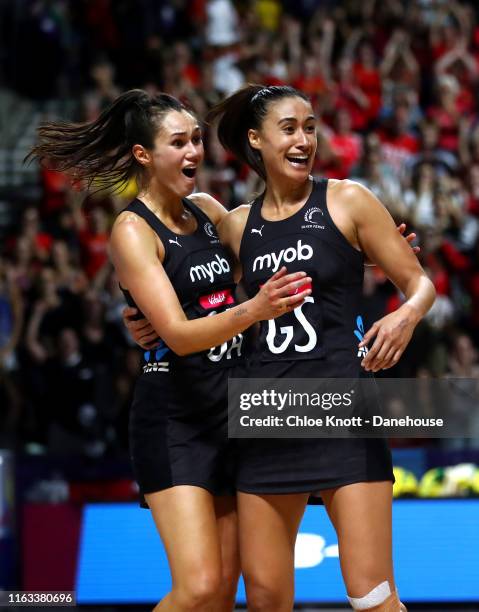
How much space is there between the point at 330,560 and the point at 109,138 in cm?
336

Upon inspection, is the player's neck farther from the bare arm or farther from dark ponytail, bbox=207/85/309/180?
the bare arm

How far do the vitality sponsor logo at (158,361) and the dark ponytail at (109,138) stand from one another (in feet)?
2.47

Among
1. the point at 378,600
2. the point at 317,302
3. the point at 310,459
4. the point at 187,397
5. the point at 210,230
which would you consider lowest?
the point at 378,600

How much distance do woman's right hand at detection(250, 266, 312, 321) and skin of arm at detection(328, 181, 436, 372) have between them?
1.03 ft

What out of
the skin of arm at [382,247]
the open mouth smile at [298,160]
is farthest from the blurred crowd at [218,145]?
the open mouth smile at [298,160]

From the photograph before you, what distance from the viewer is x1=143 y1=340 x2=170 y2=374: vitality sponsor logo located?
14.7 feet

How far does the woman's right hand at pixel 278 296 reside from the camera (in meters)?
3.94

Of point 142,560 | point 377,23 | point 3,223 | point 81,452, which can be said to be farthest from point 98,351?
point 377,23

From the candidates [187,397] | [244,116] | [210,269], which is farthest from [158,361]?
[244,116]

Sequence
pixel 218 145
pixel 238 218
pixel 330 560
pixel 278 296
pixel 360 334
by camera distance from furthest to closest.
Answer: pixel 218 145 → pixel 330 560 → pixel 238 218 → pixel 360 334 → pixel 278 296

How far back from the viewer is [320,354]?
4246 millimetres

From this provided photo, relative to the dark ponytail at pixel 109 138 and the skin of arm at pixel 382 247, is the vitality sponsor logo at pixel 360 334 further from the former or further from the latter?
Answer: the dark ponytail at pixel 109 138

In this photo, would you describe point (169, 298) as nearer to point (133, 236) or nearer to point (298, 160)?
point (133, 236)

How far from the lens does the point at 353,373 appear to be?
4262 millimetres
